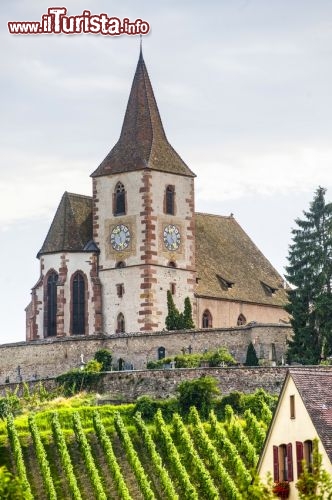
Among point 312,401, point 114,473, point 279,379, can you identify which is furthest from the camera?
point 279,379

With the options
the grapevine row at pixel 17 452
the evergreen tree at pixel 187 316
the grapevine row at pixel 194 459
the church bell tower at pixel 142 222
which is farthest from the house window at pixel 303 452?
the church bell tower at pixel 142 222

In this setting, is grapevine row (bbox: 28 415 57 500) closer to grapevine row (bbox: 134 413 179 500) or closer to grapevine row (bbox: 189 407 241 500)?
grapevine row (bbox: 134 413 179 500)

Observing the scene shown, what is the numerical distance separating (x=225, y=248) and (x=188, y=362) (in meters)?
20.9

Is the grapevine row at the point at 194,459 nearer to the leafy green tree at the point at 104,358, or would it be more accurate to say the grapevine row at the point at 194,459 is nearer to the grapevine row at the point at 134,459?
the grapevine row at the point at 134,459

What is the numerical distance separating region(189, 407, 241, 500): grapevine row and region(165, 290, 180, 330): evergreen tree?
51.3 ft

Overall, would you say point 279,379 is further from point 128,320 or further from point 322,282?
point 128,320

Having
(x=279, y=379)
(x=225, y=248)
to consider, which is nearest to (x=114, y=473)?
(x=279, y=379)

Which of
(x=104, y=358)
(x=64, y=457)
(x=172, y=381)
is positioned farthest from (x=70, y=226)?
(x=64, y=457)

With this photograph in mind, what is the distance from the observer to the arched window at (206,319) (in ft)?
347

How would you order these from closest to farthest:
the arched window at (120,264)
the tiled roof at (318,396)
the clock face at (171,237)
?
the tiled roof at (318,396)
the arched window at (120,264)
the clock face at (171,237)

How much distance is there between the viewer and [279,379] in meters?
89.2

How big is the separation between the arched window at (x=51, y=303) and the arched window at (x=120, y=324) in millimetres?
4229

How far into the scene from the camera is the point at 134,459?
267ft

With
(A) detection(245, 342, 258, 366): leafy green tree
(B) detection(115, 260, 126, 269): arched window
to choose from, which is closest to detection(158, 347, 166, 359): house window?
(A) detection(245, 342, 258, 366): leafy green tree
